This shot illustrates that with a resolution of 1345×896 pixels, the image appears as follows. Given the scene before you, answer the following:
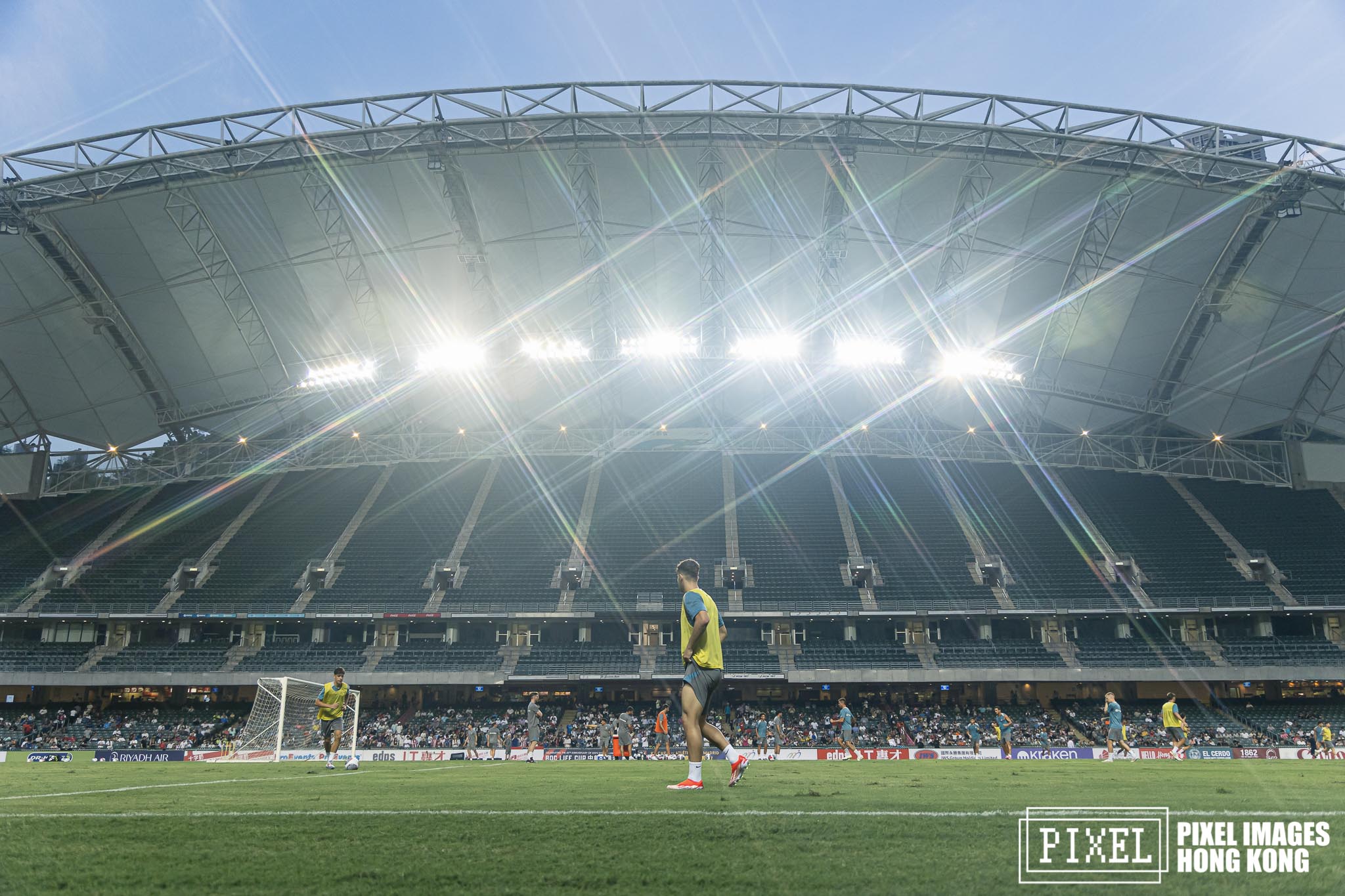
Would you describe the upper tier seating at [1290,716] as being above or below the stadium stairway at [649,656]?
below

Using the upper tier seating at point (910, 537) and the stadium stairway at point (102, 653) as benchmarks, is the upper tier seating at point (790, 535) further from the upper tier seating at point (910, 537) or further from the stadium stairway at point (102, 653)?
the stadium stairway at point (102, 653)

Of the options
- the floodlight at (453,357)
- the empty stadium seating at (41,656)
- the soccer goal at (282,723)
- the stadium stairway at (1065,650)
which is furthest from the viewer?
the empty stadium seating at (41,656)

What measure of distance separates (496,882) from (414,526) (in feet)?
149

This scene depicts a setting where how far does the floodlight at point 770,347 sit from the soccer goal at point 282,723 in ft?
71.7

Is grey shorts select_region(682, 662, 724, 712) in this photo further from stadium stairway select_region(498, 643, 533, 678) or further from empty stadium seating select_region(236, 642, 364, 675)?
empty stadium seating select_region(236, 642, 364, 675)

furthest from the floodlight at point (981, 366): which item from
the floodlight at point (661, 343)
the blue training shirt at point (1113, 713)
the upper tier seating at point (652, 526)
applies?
the blue training shirt at point (1113, 713)

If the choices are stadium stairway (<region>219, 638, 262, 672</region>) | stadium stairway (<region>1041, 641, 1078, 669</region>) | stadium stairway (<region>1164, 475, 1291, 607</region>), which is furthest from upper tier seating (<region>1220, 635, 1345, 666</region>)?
stadium stairway (<region>219, 638, 262, 672</region>)

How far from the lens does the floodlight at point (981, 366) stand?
3853 centimetres

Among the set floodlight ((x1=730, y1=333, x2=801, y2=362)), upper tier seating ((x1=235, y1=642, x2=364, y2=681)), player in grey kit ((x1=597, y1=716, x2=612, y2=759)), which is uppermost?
floodlight ((x1=730, y1=333, x2=801, y2=362))

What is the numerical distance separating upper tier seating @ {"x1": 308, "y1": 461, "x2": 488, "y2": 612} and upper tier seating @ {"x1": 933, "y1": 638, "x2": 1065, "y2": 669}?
25.2 m

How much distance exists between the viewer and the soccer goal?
23.6m

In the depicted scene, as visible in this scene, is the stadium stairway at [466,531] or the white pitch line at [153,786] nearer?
the white pitch line at [153,786]

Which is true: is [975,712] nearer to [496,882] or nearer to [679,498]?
[679,498]

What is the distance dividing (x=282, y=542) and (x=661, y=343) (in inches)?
935
